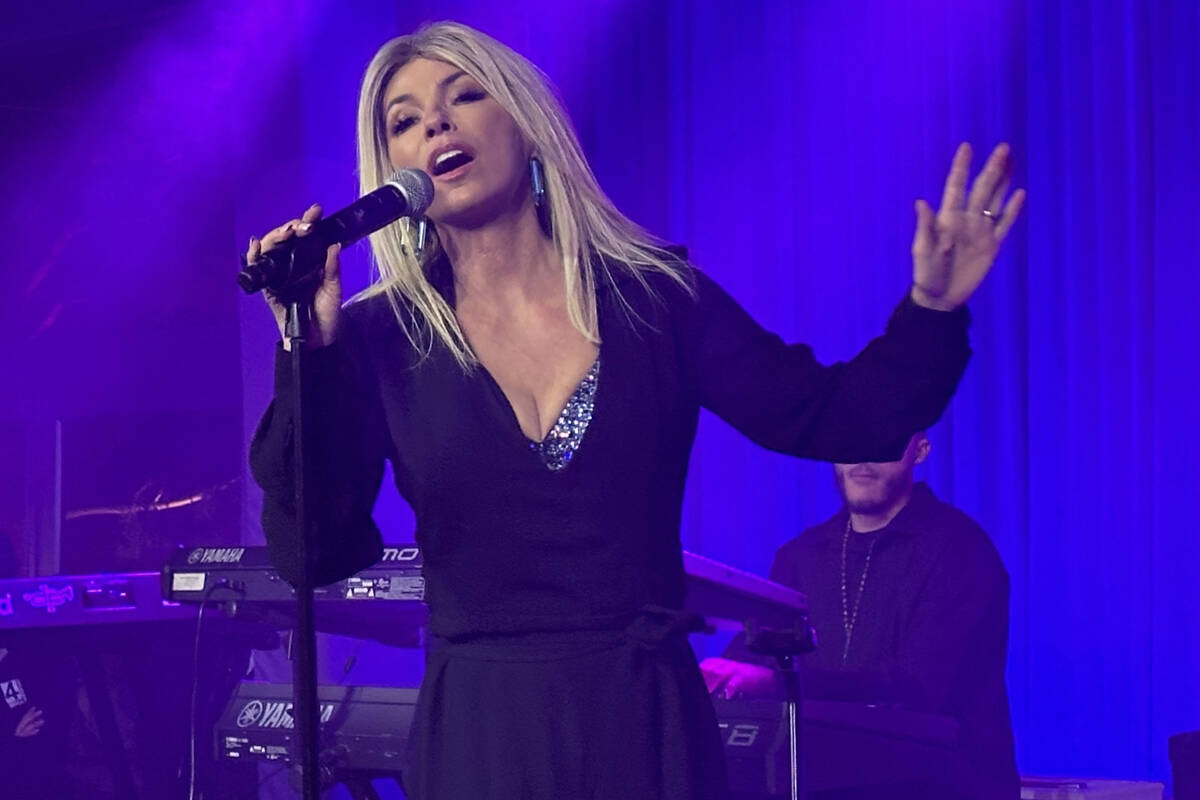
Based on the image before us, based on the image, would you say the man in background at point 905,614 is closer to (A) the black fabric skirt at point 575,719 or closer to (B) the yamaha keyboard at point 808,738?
(B) the yamaha keyboard at point 808,738

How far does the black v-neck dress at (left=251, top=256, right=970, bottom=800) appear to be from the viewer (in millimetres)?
1618

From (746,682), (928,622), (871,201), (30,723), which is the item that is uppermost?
(871,201)

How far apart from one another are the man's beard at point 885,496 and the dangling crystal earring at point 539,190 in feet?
10.2

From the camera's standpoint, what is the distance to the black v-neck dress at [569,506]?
1.62m

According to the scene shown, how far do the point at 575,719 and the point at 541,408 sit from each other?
352 millimetres

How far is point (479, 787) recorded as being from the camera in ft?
5.36

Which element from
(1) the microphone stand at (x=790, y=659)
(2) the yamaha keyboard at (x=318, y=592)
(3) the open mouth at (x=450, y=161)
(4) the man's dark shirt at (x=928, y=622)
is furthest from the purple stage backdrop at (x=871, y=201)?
(3) the open mouth at (x=450, y=161)

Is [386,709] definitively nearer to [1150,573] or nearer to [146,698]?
[146,698]

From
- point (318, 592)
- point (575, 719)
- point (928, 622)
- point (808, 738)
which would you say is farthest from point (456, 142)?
point (928, 622)

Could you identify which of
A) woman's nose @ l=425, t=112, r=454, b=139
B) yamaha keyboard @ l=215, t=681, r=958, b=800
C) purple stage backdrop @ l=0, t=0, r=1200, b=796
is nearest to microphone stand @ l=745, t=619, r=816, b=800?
yamaha keyboard @ l=215, t=681, r=958, b=800

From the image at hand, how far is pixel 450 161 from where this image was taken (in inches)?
72.5

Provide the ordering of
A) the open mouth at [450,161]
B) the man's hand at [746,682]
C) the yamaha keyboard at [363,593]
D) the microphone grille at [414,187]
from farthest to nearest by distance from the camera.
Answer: the man's hand at [746,682] → the yamaha keyboard at [363,593] → the open mouth at [450,161] → the microphone grille at [414,187]

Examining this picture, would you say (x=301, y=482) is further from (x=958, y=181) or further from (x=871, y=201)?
(x=871, y=201)

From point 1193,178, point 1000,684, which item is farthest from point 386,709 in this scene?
point 1193,178
